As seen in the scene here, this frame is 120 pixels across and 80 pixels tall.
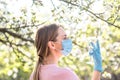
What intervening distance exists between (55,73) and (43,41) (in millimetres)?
257

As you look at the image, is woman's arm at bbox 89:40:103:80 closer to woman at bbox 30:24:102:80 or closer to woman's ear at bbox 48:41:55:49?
woman at bbox 30:24:102:80

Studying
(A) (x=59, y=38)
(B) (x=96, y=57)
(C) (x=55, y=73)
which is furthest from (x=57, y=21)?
(C) (x=55, y=73)

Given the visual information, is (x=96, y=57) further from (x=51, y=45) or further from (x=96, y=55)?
(x=51, y=45)

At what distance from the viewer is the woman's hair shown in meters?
3.19

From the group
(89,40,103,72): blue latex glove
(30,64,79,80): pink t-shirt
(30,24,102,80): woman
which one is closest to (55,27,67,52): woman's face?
(30,24,102,80): woman

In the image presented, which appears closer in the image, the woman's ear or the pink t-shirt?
the pink t-shirt

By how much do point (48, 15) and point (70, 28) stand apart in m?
0.45

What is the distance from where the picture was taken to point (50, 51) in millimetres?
3225

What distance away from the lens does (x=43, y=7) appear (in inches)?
255

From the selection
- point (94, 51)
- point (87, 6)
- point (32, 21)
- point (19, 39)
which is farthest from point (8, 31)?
point (94, 51)

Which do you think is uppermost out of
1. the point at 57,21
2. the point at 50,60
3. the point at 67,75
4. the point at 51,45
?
the point at 57,21

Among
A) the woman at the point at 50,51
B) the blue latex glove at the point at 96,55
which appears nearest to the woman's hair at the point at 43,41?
the woman at the point at 50,51

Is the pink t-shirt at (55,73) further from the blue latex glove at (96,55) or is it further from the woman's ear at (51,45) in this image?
the blue latex glove at (96,55)

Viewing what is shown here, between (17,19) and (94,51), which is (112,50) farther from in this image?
(94,51)
